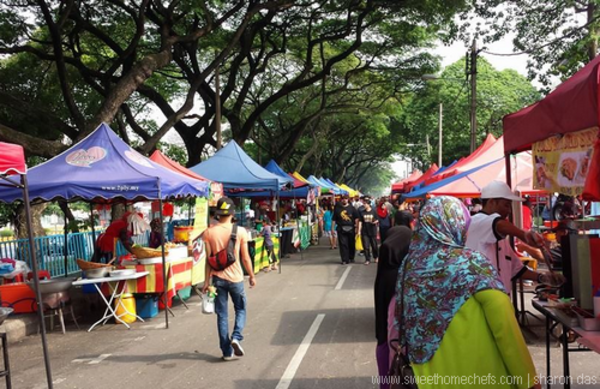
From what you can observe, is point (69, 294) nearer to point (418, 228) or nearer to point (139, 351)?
point (139, 351)

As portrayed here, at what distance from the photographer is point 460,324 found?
256 cm

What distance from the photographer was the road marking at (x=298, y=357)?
5616 mm

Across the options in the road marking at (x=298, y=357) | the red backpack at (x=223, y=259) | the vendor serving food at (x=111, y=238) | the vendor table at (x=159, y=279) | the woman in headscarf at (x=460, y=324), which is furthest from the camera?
the vendor serving food at (x=111, y=238)

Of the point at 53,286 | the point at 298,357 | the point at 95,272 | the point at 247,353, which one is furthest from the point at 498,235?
the point at 53,286

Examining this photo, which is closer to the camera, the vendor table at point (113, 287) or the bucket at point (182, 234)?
the vendor table at point (113, 287)

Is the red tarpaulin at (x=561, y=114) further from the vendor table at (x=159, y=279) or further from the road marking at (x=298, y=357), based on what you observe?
the vendor table at (x=159, y=279)

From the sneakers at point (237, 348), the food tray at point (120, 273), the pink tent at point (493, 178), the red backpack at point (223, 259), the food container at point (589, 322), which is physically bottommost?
the sneakers at point (237, 348)

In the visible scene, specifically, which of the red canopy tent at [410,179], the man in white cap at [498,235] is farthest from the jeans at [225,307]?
the red canopy tent at [410,179]

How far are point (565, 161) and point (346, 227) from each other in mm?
11492

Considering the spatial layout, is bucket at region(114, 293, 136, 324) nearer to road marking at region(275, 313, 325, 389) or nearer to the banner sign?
road marking at region(275, 313, 325, 389)

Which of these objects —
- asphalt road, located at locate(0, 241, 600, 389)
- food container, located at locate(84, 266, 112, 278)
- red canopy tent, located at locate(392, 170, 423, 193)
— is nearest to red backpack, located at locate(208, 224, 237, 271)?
asphalt road, located at locate(0, 241, 600, 389)

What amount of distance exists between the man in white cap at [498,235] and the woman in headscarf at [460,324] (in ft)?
5.68

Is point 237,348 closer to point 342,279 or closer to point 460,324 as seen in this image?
point 460,324

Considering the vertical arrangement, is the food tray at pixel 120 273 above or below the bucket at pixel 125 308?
above
